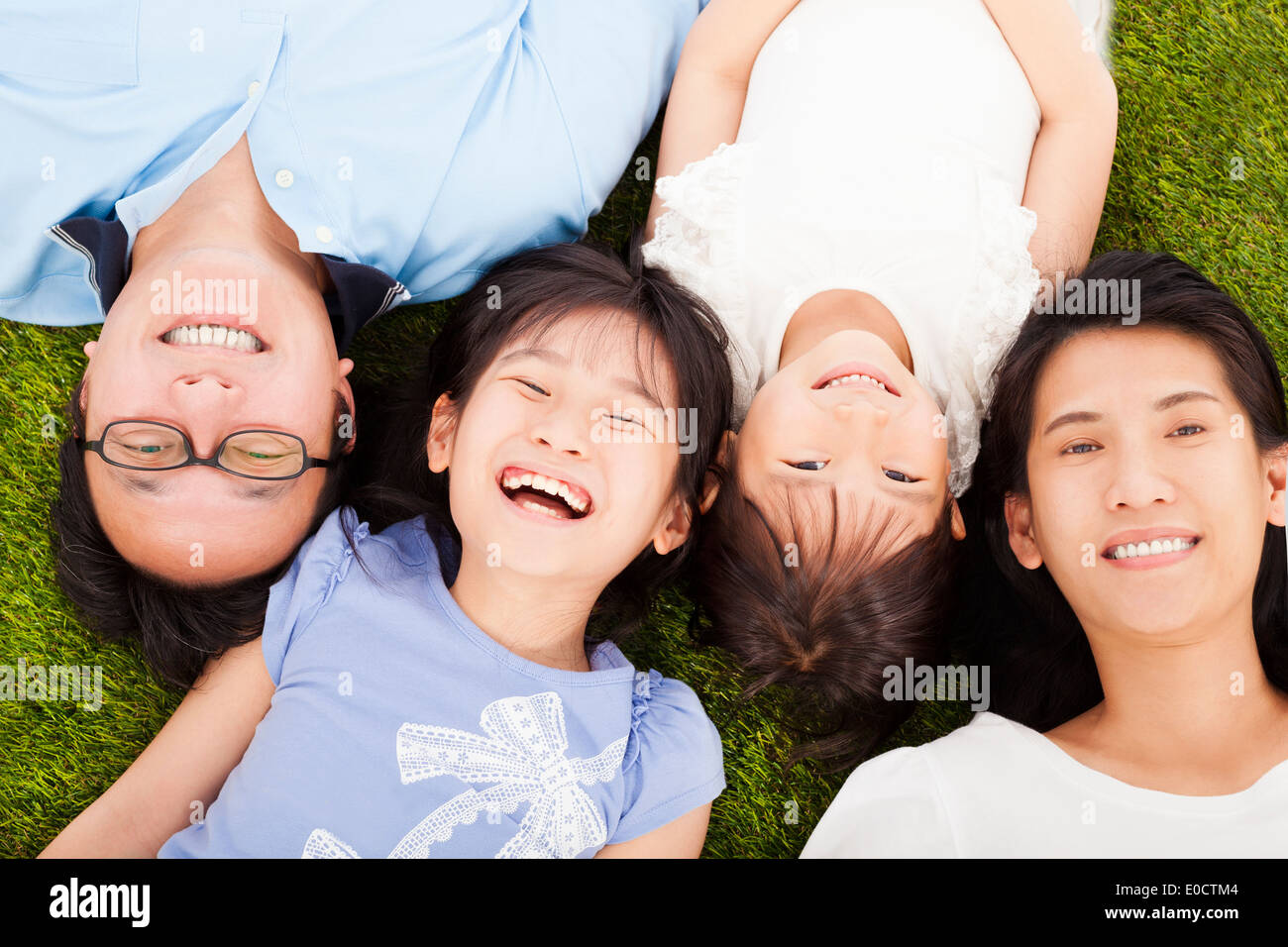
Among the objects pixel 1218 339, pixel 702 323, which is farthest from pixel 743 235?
pixel 1218 339

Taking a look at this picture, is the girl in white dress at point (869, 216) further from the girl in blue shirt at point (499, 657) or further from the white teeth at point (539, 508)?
the white teeth at point (539, 508)

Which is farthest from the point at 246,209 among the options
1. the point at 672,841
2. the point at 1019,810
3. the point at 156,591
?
the point at 1019,810

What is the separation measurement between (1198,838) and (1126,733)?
23 centimetres

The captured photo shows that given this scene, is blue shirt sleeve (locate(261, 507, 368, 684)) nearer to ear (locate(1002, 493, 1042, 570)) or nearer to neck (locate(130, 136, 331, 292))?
neck (locate(130, 136, 331, 292))

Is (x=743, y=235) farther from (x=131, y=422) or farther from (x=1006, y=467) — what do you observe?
(x=131, y=422)

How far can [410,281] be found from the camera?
2314 mm

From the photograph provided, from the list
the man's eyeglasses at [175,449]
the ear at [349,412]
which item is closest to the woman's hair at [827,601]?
the ear at [349,412]

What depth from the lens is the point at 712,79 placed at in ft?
7.79

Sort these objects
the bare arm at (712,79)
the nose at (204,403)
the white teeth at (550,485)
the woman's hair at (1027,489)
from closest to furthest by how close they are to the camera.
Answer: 1. the nose at (204,403)
2. the white teeth at (550,485)
3. the woman's hair at (1027,489)
4. the bare arm at (712,79)

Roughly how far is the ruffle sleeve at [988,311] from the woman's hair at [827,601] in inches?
7.3

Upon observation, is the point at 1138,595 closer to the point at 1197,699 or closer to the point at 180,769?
the point at 1197,699

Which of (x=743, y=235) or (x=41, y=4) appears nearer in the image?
(x=41, y=4)

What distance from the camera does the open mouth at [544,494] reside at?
196 cm

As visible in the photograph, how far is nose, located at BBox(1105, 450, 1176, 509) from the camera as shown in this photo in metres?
1.87
